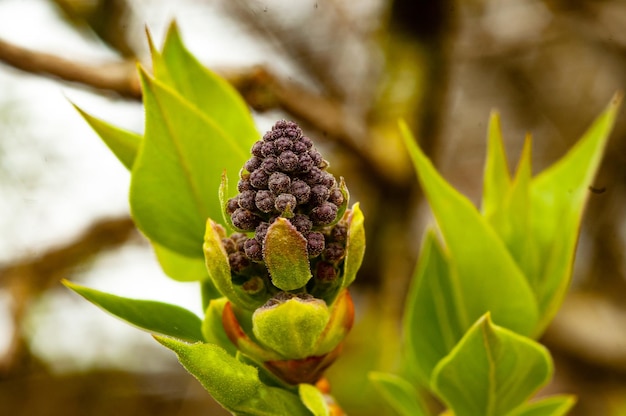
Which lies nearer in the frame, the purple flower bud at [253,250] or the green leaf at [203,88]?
the purple flower bud at [253,250]

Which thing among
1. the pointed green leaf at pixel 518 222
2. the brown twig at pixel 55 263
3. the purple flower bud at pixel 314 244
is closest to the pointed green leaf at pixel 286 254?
the purple flower bud at pixel 314 244

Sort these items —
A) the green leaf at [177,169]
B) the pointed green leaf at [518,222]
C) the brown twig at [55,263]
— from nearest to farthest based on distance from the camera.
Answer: the green leaf at [177,169] < the pointed green leaf at [518,222] < the brown twig at [55,263]

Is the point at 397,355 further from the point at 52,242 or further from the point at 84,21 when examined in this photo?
the point at 84,21

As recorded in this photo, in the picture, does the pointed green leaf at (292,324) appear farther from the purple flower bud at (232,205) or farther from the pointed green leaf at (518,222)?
the pointed green leaf at (518,222)

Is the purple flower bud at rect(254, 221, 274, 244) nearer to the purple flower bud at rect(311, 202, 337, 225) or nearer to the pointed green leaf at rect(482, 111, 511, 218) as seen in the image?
the purple flower bud at rect(311, 202, 337, 225)

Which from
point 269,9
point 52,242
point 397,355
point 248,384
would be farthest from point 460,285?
point 269,9

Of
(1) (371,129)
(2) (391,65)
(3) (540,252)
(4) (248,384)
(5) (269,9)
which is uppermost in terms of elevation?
(5) (269,9)

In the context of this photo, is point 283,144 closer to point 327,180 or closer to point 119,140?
point 327,180
